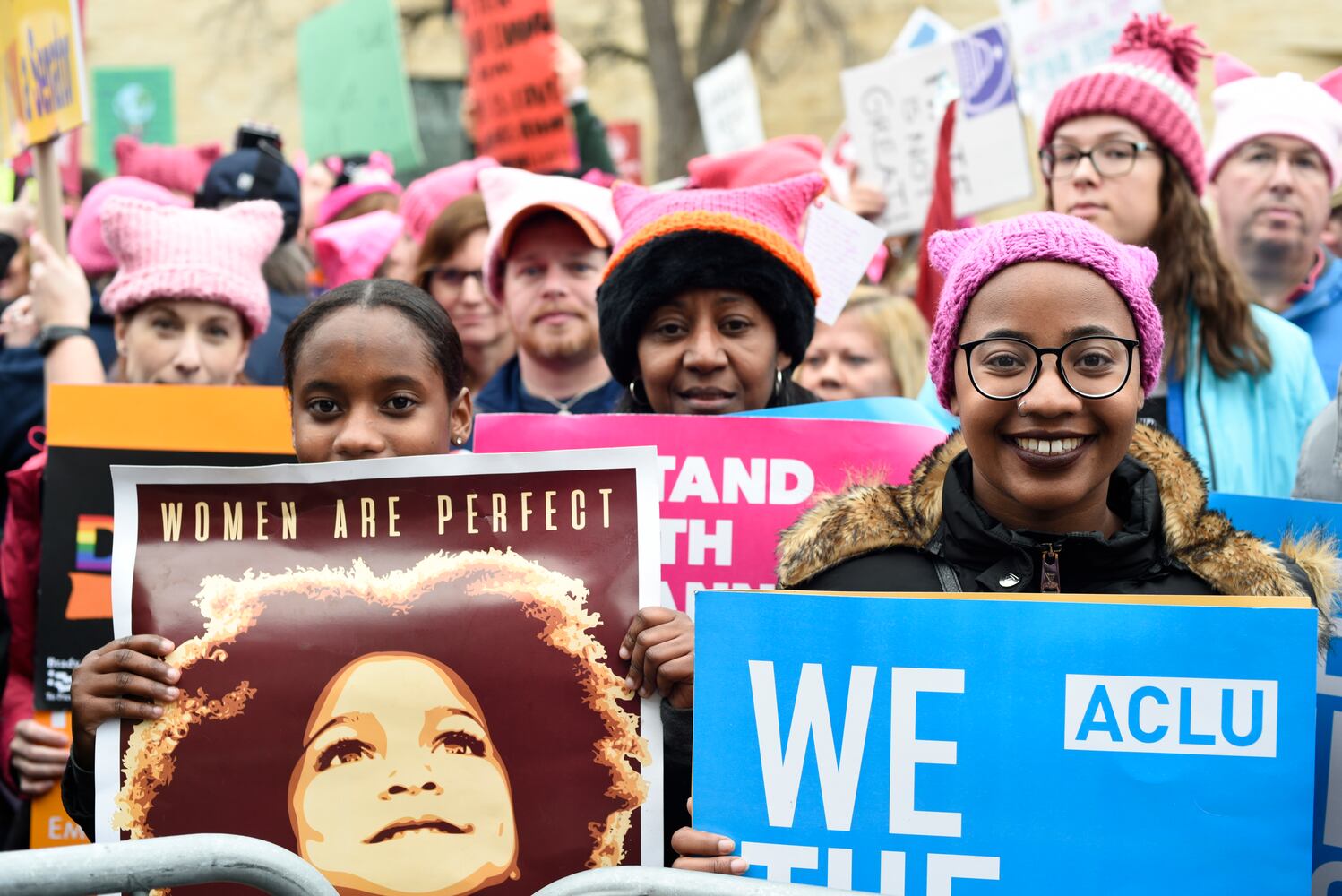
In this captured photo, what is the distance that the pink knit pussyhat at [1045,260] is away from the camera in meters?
2.28

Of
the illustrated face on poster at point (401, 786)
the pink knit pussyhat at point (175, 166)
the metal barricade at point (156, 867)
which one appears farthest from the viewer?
the pink knit pussyhat at point (175, 166)

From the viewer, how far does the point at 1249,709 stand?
1994 mm

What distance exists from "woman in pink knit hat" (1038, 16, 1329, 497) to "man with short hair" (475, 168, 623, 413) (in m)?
1.27

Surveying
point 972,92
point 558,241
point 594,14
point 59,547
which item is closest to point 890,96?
point 972,92

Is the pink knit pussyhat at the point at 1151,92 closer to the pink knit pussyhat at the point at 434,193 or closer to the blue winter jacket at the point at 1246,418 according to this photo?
the blue winter jacket at the point at 1246,418

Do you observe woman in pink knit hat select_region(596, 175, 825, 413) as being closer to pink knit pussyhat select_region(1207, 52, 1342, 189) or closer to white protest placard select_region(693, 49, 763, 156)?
pink knit pussyhat select_region(1207, 52, 1342, 189)

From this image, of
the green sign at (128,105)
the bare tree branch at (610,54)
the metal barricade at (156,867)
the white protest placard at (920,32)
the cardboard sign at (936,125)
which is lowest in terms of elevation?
the metal barricade at (156,867)

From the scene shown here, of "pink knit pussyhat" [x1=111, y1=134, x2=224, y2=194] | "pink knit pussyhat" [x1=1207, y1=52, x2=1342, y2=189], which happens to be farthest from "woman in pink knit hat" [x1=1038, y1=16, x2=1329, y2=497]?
"pink knit pussyhat" [x1=111, y1=134, x2=224, y2=194]

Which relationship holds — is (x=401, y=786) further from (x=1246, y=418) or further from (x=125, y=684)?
(x=1246, y=418)

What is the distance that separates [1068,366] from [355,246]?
15.0 ft

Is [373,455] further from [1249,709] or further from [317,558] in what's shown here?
[1249,709]

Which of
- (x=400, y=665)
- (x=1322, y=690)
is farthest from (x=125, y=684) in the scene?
(x=1322, y=690)

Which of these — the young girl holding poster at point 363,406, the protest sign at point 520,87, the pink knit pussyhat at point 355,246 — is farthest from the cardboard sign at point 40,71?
the protest sign at point 520,87

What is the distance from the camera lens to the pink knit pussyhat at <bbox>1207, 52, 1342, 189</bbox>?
4.84 metres
